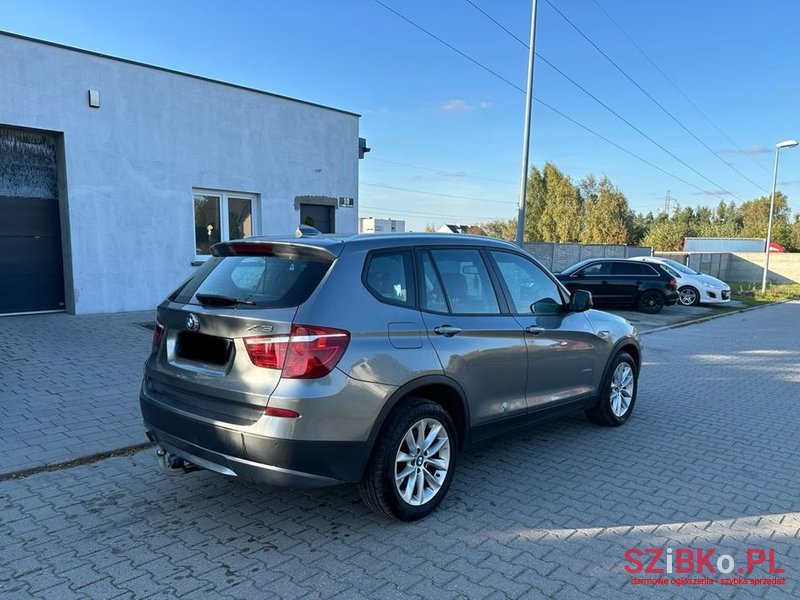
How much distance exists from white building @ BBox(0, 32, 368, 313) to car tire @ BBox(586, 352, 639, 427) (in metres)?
8.75

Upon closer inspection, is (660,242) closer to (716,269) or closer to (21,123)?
(716,269)

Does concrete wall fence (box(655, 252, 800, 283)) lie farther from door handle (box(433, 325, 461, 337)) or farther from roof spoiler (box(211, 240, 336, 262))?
roof spoiler (box(211, 240, 336, 262))

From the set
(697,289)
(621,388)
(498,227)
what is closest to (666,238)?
(498,227)

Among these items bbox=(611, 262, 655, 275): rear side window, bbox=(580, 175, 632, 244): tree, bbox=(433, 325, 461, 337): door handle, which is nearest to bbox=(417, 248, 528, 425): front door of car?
bbox=(433, 325, 461, 337): door handle

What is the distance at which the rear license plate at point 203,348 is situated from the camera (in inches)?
124

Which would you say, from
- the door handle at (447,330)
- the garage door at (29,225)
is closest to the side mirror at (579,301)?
the door handle at (447,330)

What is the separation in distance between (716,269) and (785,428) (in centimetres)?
2839

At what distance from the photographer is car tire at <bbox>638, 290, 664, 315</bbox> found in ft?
53.1

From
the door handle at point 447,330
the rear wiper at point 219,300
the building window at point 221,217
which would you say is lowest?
the door handle at point 447,330

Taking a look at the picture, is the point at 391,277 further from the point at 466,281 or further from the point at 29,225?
the point at 29,225

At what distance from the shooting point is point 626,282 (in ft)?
54.1

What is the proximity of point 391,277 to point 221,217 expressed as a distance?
9.37m

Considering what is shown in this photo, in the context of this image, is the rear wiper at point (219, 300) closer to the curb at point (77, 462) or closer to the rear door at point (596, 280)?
the curb at point (77, 462)

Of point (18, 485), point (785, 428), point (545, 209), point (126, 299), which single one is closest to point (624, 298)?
point (785, 428)
